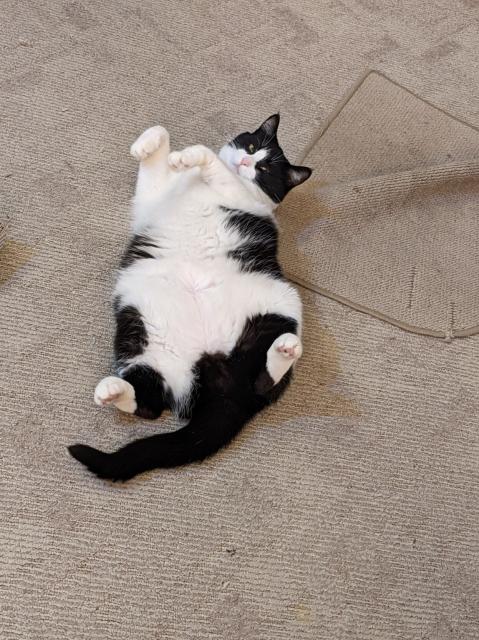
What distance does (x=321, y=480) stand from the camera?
1.26 m

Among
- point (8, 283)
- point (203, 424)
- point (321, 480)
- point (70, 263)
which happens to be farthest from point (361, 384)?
point (8, 283)

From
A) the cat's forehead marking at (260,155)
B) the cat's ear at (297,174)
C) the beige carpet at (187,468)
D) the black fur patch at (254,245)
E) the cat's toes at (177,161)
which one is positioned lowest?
the beige carpet at (187,468)

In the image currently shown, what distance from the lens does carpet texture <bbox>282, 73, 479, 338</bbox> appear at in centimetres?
152

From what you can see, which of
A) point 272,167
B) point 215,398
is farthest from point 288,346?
point 272,167

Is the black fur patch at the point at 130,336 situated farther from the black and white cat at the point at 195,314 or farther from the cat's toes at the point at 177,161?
the cat's toes at the point at 177,161

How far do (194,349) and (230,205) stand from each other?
38 centimetres

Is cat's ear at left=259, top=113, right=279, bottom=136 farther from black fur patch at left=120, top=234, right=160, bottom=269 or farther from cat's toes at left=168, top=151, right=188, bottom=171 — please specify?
black fur patch at left=120, top=234, right=160, bottom=269

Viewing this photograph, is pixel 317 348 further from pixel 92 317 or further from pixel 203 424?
pixel 92 317

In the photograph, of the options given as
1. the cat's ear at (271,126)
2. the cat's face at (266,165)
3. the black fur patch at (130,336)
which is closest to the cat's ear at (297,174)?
the cat's face at (266,165)

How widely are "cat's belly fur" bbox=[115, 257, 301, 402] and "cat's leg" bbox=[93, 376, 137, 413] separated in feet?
0.26

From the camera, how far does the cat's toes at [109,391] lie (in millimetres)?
1104

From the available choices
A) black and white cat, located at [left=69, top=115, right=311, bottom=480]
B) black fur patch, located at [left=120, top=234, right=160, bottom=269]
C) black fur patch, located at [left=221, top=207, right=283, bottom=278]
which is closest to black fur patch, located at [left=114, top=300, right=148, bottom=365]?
black and white cat, located at [left=69, top=115, right=311, bottom=480]

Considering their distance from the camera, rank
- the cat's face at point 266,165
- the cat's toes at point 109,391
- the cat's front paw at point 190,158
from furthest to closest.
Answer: the cat's face at point 266,165 → the cat's front paw at point 190,158 → the cat's toes at point 109,391

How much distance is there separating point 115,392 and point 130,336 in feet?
0.49
